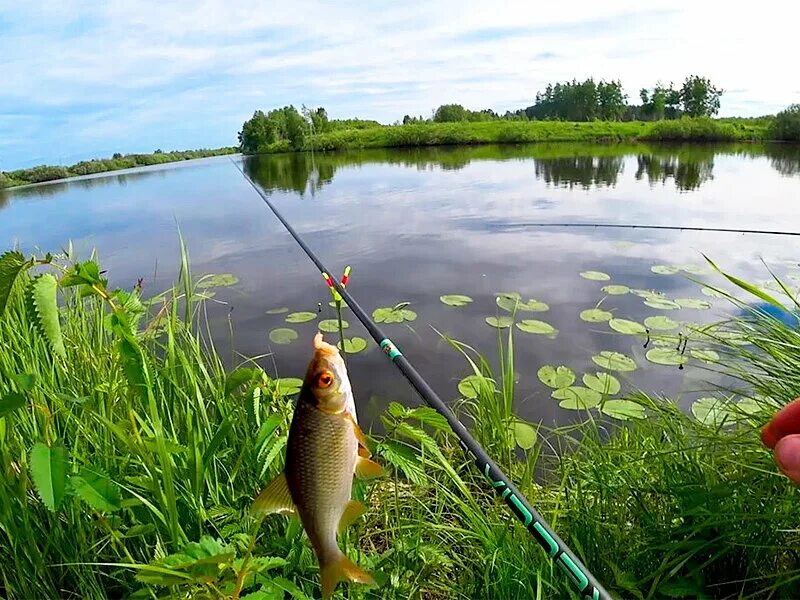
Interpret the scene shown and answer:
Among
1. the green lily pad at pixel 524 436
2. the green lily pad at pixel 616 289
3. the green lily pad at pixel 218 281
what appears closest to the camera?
the green lily pad at pixel 524 436

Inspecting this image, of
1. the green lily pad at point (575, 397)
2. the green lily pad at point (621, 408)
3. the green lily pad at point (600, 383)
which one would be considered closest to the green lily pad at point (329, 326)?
the green lily pad at point (575, 397)

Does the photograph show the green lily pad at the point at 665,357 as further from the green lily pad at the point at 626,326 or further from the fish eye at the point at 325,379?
the fish eye at the point at 325,379

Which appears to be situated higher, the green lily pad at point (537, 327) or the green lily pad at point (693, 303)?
the green lily pad at point (693, 303)

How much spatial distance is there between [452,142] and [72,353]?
135 feet

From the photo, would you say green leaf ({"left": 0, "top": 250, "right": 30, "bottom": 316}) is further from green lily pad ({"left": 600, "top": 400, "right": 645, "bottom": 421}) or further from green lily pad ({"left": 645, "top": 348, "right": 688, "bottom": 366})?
green lily pad ({"left": 645, "top": 348, "right": 688, "bottom": 366})

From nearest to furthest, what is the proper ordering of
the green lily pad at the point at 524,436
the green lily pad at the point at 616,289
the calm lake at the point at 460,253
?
the green lily pad at the point at 524,436
the calm lake at the point at 460,253
the green lily pad at the point at 616,289

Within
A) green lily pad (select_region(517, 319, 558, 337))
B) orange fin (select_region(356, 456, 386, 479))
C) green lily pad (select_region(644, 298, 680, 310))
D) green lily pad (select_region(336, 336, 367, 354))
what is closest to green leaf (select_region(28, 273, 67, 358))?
orange fin (select_region(356, 456, 386, 479))

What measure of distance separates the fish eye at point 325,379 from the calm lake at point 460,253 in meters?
2.03

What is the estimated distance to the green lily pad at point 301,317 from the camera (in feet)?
17.6

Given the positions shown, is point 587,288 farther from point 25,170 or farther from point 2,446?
point 25,170

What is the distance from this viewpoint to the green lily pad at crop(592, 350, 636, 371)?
3.94 metres

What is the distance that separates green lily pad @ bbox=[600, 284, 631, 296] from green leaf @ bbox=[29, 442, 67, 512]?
561 centimetres

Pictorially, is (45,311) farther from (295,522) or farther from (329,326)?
(329,326)

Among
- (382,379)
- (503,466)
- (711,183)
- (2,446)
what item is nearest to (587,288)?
(382,379)
